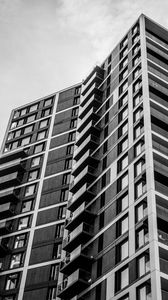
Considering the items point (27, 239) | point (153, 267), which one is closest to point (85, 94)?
point (27, 239)

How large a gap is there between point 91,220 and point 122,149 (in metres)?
8.87

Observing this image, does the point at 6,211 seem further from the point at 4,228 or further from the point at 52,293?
the point at 52,293

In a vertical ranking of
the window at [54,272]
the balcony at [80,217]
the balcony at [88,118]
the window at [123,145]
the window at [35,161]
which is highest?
the balcony at [88,118]

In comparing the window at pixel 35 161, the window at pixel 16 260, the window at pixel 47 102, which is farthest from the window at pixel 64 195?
the window at pixel 47 102

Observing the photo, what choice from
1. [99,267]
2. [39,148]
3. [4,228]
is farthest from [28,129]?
[99,267]

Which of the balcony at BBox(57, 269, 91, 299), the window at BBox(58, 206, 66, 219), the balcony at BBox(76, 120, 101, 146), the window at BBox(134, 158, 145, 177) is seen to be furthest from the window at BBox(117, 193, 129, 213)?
the balcony at BBox(76, 120, 101, 146)

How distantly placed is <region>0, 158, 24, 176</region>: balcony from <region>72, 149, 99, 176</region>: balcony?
41.1 ft

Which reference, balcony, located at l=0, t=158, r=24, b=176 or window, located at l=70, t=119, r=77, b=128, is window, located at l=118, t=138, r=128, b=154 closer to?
window, located at l=70, t=119, r=77, b=128

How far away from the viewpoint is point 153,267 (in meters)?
36.5

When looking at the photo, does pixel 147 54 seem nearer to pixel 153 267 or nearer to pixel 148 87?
pixel 148 87

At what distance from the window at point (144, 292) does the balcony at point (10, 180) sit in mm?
35764

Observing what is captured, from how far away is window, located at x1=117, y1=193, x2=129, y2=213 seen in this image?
46.5 meters

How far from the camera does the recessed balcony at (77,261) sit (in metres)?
47.2

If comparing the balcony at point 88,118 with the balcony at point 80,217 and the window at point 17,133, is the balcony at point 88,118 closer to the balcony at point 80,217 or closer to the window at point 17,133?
the window at point 17,133
